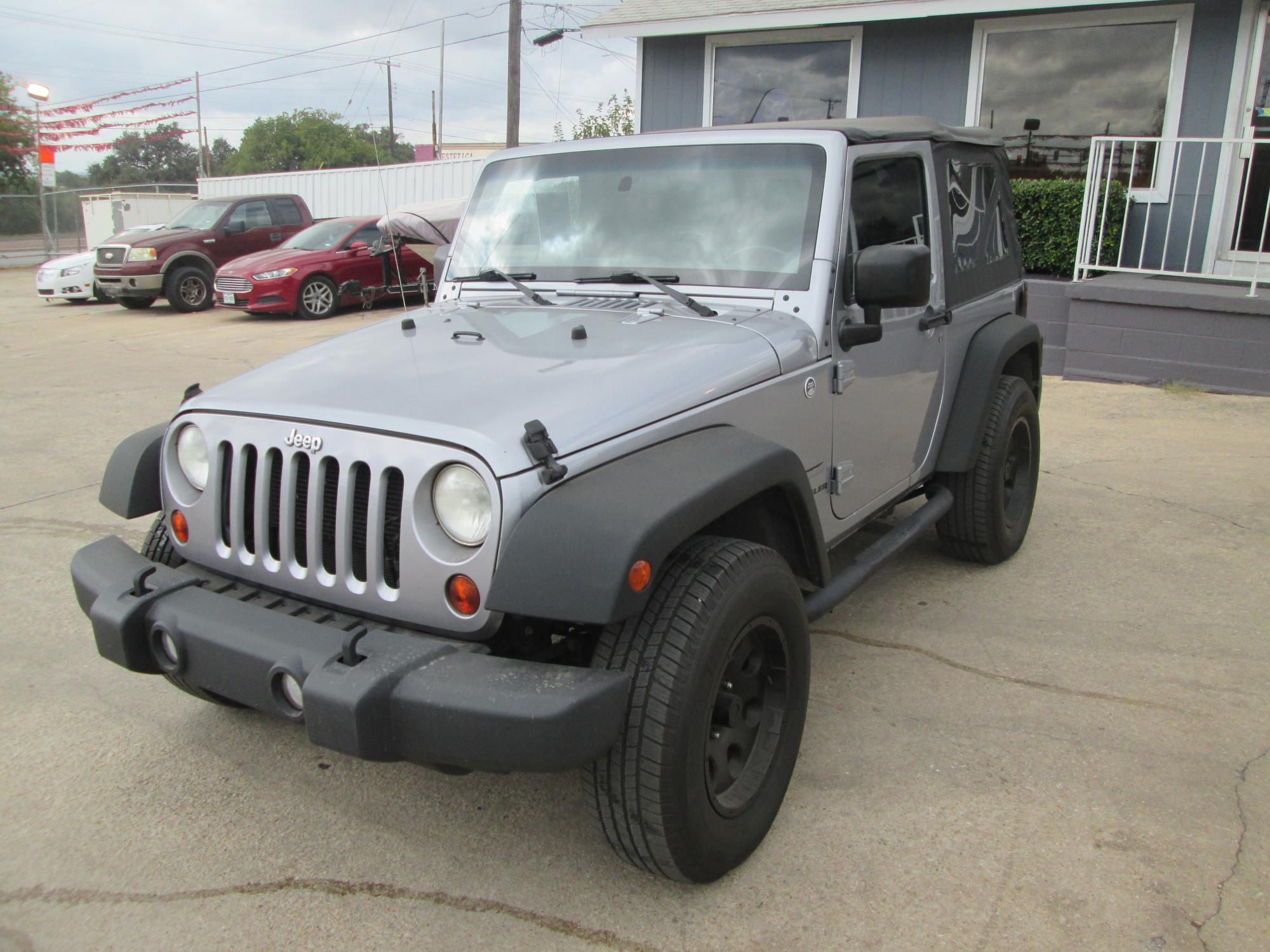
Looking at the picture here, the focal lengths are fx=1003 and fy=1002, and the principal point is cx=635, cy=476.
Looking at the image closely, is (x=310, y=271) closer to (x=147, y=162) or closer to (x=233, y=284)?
(x=233, y=284)

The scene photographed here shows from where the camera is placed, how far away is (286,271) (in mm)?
13648

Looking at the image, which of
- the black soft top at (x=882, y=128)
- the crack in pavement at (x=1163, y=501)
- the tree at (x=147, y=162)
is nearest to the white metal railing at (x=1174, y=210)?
the crack in pavement at (x=1163, y=501)

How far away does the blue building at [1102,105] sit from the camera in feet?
27.6

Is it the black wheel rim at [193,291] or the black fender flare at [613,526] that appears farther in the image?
the black wheel rim at [193,291]

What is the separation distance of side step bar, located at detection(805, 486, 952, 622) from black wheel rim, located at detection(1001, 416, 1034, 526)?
0.59 metres

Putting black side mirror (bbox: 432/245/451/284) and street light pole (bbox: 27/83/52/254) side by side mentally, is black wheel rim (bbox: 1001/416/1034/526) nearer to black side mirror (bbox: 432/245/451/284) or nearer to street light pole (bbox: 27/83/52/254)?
black side mirror (bbox: 432/245/451/284)

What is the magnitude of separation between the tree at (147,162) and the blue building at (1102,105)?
280 ft

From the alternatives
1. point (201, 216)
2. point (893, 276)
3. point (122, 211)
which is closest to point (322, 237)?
point (201, 216)

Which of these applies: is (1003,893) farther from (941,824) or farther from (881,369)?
(881,369)

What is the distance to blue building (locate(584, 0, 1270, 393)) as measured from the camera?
8.41m

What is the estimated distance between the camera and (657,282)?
130 inches

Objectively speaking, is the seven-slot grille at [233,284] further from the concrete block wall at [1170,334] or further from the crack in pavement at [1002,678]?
the crack in pavement at [1002,678]

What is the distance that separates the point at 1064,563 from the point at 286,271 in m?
11.7

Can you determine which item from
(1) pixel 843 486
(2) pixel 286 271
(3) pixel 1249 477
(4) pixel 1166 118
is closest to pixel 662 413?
(1) pixel 843 486
